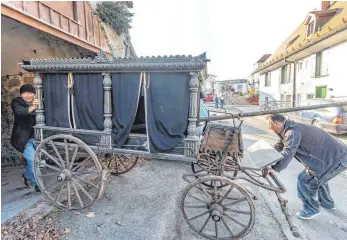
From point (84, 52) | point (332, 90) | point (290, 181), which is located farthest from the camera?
point (332, 90)

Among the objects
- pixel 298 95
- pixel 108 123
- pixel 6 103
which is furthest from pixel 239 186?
pixel 298 95

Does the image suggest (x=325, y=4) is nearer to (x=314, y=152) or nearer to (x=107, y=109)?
(x=314, y=152)

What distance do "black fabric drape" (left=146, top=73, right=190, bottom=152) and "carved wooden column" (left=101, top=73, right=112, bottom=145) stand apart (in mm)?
649

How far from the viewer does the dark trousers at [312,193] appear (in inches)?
133

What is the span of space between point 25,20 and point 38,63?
0.97 meters

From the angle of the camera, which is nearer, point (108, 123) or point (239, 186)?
point (239, 186)

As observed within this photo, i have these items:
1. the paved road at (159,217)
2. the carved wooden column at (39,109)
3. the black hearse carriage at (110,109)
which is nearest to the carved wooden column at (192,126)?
the black hearse carriage at (110,109)

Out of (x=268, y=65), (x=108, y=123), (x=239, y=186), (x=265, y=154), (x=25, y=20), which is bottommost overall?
(x=239, y=186)

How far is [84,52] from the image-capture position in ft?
23.2

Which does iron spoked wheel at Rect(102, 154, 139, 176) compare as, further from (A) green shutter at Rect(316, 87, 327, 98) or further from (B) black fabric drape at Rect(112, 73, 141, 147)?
(A) green shutter at Rect(316, 87, 327, 98)

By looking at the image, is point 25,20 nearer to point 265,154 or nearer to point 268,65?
point 265,154

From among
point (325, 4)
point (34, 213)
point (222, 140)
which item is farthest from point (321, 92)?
point (34, 213)

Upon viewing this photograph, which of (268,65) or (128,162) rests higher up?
(268,65)

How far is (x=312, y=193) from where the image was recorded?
341 cm
